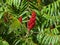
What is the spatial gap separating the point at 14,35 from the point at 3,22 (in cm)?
23

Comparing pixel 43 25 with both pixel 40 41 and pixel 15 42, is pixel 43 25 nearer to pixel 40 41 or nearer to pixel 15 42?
pixel 40 41

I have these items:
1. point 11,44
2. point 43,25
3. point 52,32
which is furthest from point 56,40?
point 11,44

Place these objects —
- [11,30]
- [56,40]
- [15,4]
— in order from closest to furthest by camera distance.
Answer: [56,40]
[11,30]
[15,4]

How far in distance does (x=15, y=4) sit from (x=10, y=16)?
0.32 metres

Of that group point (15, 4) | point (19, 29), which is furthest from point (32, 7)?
point (19, 29)

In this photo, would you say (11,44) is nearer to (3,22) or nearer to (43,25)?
(3,22)

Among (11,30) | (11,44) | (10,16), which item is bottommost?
(11,44)

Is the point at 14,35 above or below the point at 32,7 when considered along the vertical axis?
below

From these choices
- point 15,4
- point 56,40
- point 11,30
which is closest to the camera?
point 56,40

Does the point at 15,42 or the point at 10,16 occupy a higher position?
the point at 10,16

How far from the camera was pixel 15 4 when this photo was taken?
9.61 ft

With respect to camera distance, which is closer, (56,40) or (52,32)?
(56,40)

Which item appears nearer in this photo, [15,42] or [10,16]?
[10,16]

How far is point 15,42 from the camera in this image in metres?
2.84
